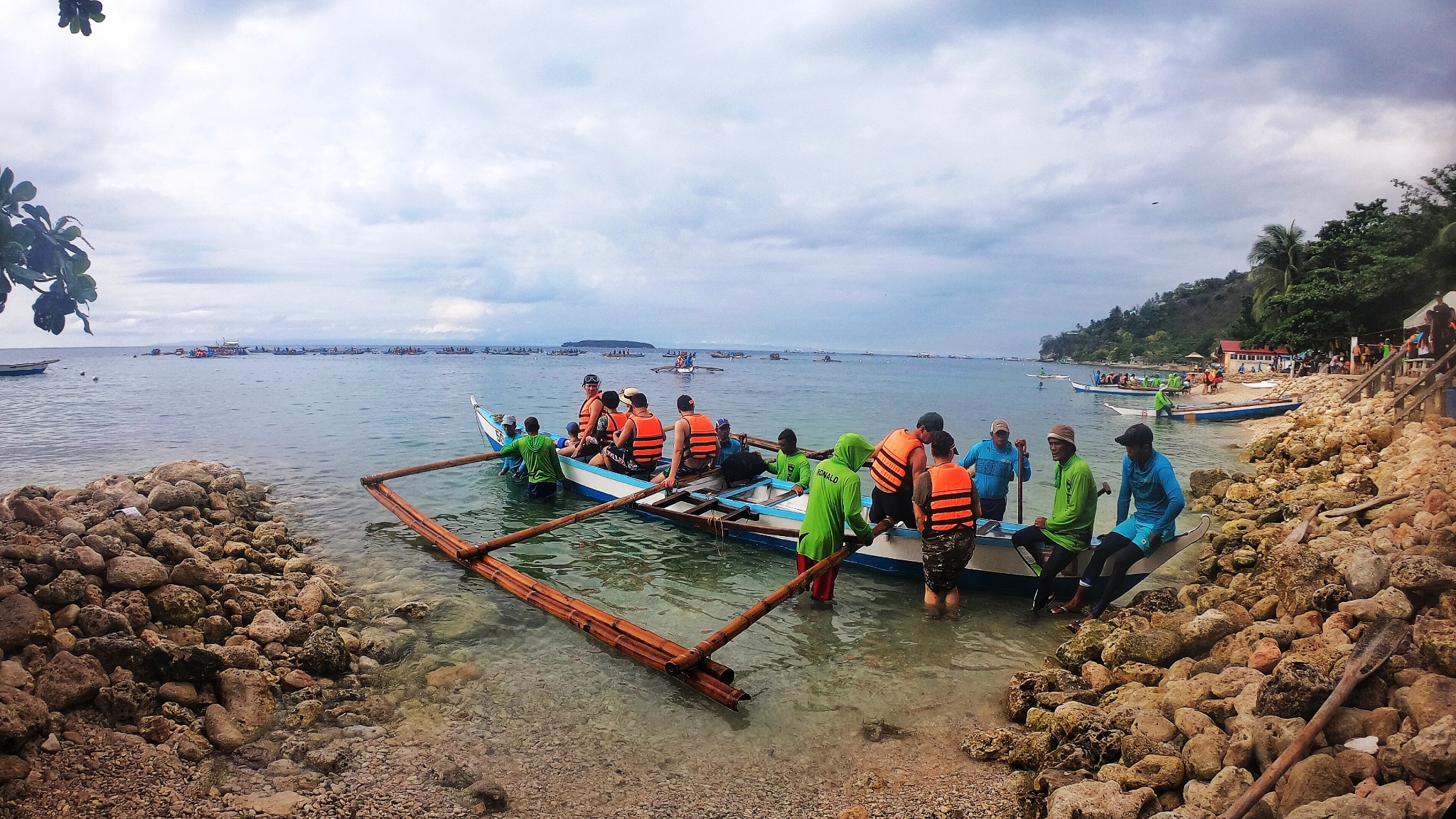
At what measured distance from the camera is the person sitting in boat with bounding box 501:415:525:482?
47.1 ft

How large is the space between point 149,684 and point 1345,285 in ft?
151

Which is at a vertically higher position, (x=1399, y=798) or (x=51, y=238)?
(x=51, y=238)

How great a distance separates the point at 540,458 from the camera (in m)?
13.1

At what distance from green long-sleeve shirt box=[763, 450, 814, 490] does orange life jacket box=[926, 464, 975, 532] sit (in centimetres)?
401

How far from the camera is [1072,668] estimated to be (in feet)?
20.5

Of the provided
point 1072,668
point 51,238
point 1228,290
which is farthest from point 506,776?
point 1228,290

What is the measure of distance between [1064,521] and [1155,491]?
0.92 m

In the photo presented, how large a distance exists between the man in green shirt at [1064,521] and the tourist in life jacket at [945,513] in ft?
2.59

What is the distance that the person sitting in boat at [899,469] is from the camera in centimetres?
805

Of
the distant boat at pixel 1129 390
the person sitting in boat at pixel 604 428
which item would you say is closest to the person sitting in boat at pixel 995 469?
the person sitting in boat at pixel 604 428

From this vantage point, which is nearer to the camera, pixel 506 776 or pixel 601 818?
pixel 601 818

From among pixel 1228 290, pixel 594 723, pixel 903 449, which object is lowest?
pixel 594 723

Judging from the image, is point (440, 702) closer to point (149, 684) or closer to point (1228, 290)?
point (149, 684)

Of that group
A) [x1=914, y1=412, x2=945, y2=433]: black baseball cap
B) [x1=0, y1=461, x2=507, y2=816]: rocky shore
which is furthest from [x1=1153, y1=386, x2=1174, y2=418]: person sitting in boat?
[x1=0, y1=461, x2=507, y2=816]: rocky shore
